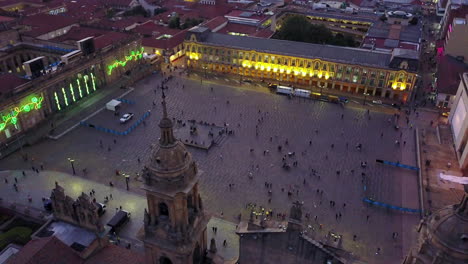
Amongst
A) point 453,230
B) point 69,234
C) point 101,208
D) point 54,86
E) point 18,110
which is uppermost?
point 453,230

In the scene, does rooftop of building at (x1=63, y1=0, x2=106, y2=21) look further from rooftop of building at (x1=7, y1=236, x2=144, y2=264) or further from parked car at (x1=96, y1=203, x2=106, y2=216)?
rooftop of building at (x1=7, y1=236, x2=144, y2=264)

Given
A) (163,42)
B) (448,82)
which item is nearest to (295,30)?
(163,42)

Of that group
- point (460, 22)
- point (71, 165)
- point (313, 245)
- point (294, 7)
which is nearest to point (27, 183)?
point (71, 165)

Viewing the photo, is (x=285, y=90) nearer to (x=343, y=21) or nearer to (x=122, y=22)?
(x=343, y=21)

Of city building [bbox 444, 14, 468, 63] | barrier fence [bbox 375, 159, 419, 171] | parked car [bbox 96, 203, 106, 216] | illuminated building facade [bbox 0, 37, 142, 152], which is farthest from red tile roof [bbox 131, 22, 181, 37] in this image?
city building [bbox 444, 14, 468, 63]

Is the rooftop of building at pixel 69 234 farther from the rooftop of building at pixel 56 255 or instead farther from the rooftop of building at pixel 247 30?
the rooftop of building at pixel 247 30

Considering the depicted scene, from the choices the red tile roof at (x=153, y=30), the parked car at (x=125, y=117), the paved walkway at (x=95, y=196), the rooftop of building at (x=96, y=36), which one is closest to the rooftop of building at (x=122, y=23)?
the red tile roof at (x=153, y=30)

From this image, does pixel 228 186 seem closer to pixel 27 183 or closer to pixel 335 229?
pixel 335 229
